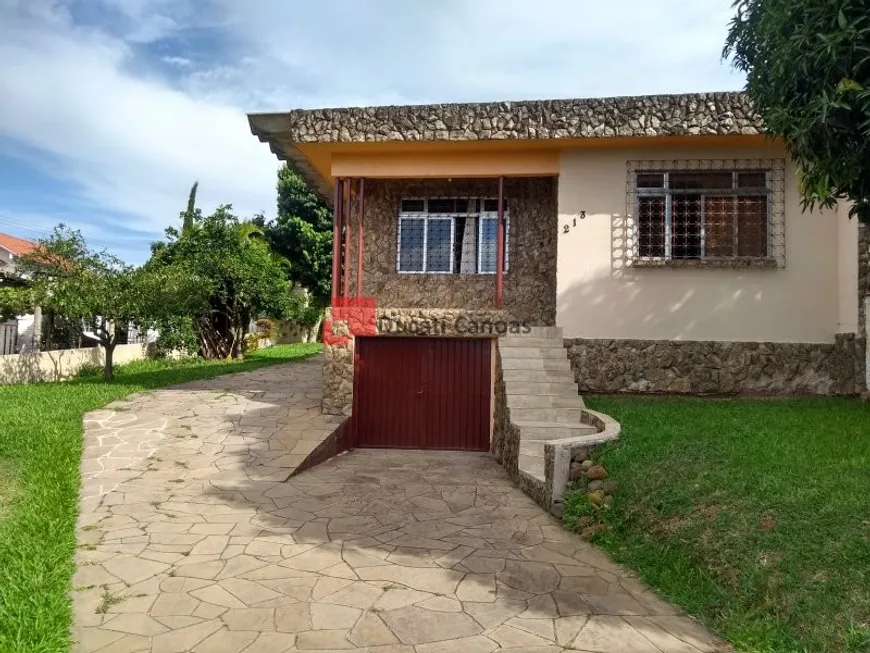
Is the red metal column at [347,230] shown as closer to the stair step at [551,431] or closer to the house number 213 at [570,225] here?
the house number 213 at [570,225]

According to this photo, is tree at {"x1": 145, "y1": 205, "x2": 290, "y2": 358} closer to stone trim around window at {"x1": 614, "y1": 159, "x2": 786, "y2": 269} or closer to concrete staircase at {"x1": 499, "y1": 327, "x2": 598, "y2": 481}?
concrete staircase at {"x1": 499, "y1": 327, "x2": 598, "y2": 481}

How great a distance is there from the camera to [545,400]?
26.5 ft

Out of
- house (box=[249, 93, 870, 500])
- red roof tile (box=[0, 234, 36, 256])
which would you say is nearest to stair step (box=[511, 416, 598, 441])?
house (box=[249, 93, 870, 500])

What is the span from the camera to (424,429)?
991 centimetres

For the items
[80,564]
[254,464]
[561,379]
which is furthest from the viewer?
[561,379]

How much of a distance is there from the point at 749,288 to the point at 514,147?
4.19 m

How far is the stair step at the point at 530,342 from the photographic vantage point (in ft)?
30.0

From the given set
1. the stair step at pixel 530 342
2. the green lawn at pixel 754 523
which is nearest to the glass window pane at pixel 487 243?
the stair step at pixel 530 342

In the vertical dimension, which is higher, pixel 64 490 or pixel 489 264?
pixel 489 264

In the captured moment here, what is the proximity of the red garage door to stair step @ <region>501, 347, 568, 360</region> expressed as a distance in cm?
79

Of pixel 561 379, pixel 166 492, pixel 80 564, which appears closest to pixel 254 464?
pixel 166 492

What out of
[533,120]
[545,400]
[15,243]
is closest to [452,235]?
[533,120]

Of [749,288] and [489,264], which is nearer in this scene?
[749,288]

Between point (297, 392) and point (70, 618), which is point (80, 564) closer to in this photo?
point (70, 618)
